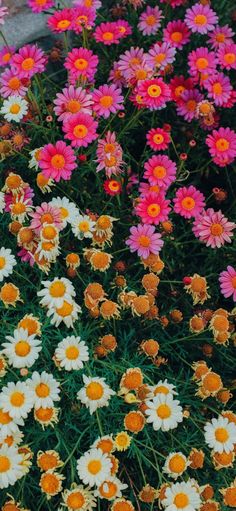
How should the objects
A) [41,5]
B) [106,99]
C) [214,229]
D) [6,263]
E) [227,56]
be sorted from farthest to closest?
[227,56]
[41,5]
[106,99]
[214,229]
[6,263]

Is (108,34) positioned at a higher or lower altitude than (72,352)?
higher

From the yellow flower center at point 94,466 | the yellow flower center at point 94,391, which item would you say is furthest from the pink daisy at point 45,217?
the yellow flower center at point 94,466

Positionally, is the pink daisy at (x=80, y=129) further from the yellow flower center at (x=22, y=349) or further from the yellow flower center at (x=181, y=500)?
the yellow flower center at (x=181, y=500)

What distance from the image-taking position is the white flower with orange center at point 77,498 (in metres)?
2.19

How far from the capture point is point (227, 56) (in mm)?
2977

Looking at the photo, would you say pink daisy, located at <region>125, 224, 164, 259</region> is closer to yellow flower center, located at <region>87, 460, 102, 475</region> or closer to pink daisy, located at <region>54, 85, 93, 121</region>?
pink daisy, located at <region>54, 85, 93, 121</region>

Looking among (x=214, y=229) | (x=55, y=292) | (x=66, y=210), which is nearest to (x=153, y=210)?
(x=214, y=229)

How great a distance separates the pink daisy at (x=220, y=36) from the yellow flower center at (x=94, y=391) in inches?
65.3

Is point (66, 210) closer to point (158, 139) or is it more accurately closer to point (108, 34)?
point (158, 139)

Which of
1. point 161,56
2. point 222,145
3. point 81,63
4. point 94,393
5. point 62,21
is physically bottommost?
point 94,393

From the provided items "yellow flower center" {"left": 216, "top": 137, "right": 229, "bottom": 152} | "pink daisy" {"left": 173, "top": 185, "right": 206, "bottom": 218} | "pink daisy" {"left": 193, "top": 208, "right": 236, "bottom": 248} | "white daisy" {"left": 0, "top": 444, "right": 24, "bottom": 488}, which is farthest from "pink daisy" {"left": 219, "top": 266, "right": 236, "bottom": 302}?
"white daisy" {"left": 0, "top": 444, "right": 24, "bottom": 488}

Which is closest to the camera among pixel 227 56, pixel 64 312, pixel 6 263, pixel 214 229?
pixel 64 312

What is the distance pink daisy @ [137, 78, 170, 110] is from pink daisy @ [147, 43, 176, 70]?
248 millimetres

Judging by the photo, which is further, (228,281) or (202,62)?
(202,62)
